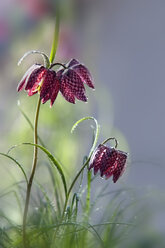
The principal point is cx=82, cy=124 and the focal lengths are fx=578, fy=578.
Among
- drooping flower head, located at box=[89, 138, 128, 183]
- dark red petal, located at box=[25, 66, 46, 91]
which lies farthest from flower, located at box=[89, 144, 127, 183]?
dark red petal, located at box=[25, 66, 46, 91]

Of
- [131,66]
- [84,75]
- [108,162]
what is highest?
[131,66]

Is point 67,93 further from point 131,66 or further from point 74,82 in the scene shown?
point 131,66

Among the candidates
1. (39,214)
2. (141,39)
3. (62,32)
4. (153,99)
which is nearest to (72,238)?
(39,214)

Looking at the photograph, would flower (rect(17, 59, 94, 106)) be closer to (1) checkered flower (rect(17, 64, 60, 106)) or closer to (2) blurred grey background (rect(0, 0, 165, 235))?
(1) checkered flower (rect(17, 64, 60, 106))

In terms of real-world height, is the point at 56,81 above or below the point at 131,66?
below

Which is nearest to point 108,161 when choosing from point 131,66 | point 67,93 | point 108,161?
point 108,161

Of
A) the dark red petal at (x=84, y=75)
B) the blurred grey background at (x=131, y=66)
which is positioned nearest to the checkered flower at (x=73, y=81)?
the dark red petal at (x=84, y=75)

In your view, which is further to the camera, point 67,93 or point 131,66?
point 131,66

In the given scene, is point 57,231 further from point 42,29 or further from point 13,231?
point 42,29
